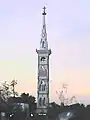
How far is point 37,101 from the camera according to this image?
108125 millimetres

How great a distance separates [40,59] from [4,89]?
140 ft

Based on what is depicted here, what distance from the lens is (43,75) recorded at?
109m

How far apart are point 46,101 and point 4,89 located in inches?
1423

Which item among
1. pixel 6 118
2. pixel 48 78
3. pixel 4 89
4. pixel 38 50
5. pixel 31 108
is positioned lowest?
pixel 6 118

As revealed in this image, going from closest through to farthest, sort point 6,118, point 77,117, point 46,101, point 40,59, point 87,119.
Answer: point 77,117 < point 87,119 < point 6,118 < point 46,101 < point 40,59

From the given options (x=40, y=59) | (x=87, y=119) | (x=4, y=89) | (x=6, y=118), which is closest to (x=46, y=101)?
(x=40, y=59)

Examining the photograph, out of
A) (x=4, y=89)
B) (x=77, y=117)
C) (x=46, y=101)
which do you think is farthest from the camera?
(x=46, y=101)

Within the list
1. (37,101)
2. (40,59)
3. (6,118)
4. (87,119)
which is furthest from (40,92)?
(87,119)

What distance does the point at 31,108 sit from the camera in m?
107

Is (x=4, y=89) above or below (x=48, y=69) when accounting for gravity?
below

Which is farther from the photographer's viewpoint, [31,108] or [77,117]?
[31,108]

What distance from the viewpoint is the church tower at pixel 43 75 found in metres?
106

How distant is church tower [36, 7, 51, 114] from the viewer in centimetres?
10588

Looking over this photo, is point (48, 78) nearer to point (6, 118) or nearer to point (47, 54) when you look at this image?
point (47, 54)
